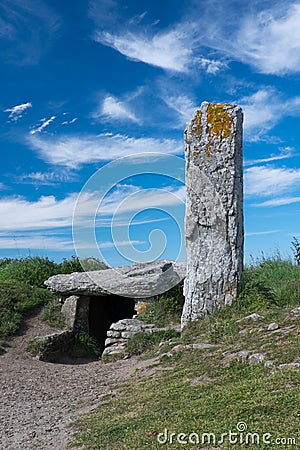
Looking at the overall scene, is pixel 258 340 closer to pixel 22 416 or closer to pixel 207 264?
pixel 207 264

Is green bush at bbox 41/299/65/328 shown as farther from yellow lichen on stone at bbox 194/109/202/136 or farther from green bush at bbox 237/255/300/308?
yellow lichen on stone at bbox 194/109/202/136

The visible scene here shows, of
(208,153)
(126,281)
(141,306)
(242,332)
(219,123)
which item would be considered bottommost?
(242,332)

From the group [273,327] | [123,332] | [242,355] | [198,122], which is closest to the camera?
[242,355]

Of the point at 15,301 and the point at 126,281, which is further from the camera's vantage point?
the point at 15,301

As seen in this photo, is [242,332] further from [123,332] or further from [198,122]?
[198,122]

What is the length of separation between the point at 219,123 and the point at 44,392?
6.00m

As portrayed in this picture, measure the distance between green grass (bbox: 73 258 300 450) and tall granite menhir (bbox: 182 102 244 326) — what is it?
1.78 feet

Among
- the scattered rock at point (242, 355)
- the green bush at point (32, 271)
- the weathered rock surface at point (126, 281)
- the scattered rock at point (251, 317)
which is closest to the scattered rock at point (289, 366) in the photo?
the scattered rock at point (242, 355)

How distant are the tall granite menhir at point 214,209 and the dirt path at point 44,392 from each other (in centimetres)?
202

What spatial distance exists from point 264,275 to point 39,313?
20.1 feet

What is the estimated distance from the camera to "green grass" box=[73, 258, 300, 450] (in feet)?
16.4

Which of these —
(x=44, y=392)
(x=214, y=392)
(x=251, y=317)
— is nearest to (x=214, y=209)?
(x=251, y=317)

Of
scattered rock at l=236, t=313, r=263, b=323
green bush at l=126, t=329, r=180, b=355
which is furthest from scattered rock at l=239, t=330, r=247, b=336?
green bush at l=126, t=329, r=180, b=355

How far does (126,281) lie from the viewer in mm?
12453
